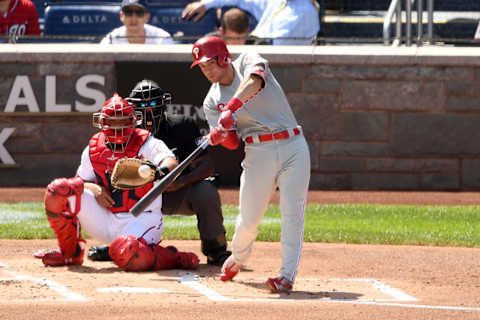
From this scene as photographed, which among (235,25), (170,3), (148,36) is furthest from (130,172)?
(170,3)

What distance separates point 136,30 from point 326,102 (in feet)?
8.56

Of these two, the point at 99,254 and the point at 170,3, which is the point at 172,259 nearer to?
the point at 99,254

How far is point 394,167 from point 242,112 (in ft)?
21.1

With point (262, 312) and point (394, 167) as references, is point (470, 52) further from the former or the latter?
point (262, 312)

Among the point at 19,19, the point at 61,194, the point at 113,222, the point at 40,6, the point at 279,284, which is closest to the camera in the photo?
the point at 279,284

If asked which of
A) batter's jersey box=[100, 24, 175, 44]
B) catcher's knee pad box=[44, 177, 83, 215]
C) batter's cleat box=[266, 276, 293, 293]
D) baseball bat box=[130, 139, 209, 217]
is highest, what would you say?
batter's jersey box=[100, 24, 175, 44]

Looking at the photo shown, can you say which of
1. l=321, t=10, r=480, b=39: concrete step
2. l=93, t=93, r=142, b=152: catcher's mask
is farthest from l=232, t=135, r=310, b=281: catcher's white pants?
l=321, t=10, r=480, b=39: concrete step

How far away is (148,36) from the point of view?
40.0 feet

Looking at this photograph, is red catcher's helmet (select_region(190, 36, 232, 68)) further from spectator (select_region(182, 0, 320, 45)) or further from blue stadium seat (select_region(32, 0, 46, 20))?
blue stadium seat (select_region(32, 0, 46, 20))

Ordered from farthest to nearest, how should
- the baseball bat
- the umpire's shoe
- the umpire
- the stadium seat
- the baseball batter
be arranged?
the stadium seat → the umpire's shoe → the umpire → the baseball batter → the baseball bat

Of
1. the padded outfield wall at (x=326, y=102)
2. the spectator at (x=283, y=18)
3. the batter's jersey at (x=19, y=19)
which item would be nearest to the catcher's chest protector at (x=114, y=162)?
the padded outfield wall at (x=326, y=102)

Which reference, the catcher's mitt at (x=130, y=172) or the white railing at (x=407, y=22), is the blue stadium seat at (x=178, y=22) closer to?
the white railing at (x=407, y=22)

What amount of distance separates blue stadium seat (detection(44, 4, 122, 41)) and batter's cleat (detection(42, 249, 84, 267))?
22.2 ft

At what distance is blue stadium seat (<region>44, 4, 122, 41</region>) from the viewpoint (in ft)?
43.8
